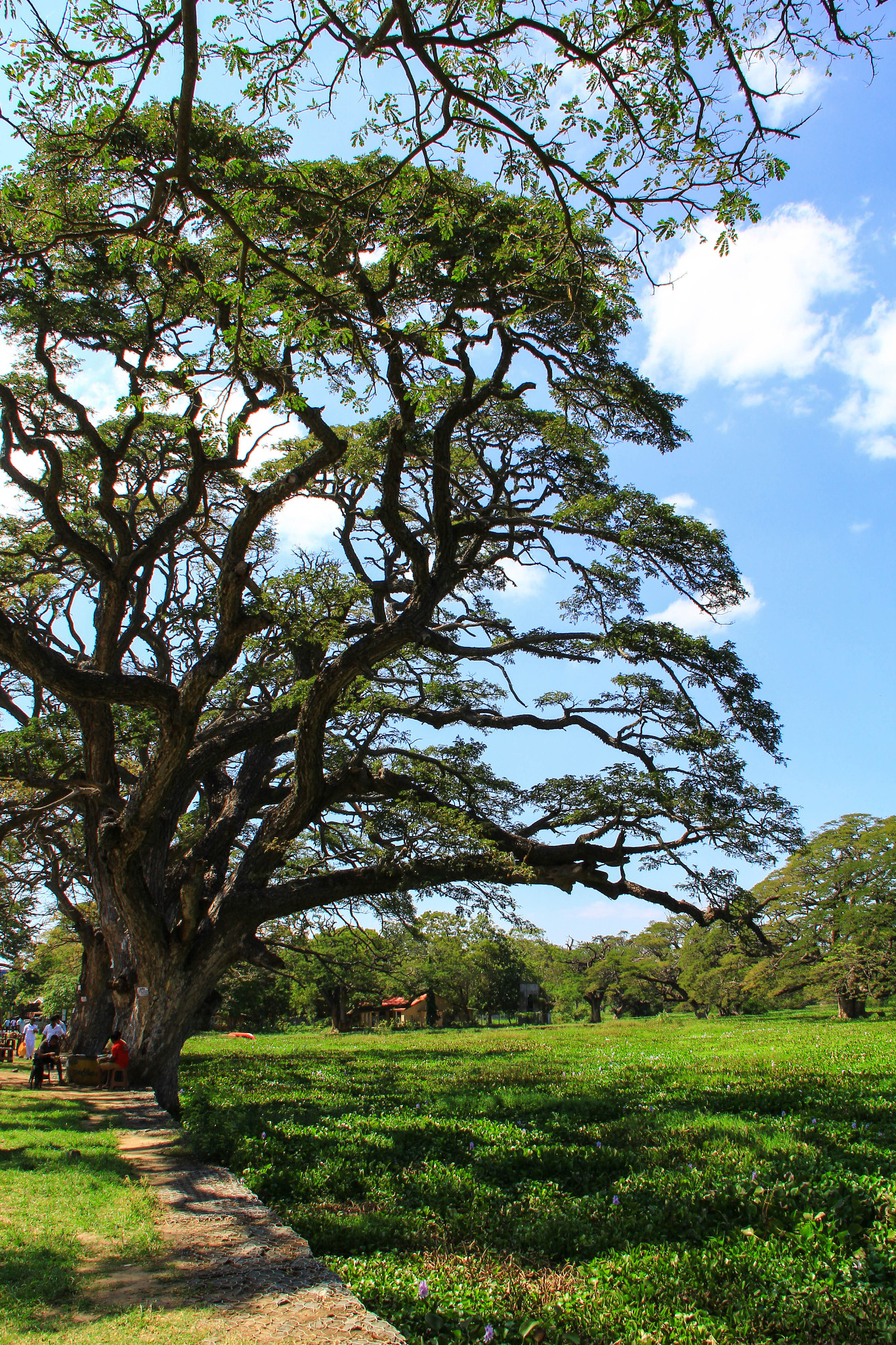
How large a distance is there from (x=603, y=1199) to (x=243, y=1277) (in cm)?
205

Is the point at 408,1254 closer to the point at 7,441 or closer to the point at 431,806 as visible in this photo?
the point at 431,806

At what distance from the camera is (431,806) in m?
11.1

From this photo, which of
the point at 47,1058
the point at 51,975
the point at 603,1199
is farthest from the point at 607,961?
the point at 603,1199

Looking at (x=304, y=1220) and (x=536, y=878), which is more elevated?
(x=536, y=878)

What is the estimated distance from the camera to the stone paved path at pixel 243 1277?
3354 millimetres

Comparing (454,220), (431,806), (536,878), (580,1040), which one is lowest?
(580,1040)

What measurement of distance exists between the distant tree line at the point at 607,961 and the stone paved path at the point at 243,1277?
670 centimetres

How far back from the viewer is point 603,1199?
4.72m

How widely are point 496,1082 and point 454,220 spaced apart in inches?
413

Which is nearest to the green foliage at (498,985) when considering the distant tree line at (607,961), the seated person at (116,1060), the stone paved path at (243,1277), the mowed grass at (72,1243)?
the distant tree line at (607,961)

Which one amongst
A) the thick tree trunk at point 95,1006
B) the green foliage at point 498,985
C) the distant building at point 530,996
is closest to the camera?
the thick tree trunk at point 95,1006

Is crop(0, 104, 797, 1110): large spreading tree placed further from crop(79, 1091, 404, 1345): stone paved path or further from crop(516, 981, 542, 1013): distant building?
crop(516, 981, 542, 1013): distant building

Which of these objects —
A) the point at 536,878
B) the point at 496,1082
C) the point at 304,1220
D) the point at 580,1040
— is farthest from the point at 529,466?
the point at 580,1040

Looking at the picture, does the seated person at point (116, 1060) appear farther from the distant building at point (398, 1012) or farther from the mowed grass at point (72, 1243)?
the distant building at point (398, 1012)
